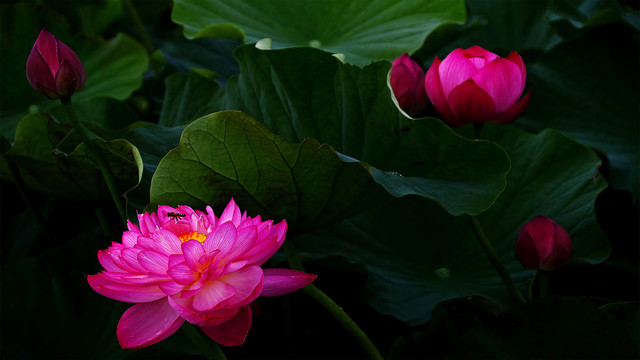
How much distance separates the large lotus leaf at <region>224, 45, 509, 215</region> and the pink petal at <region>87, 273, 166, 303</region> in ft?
1.20

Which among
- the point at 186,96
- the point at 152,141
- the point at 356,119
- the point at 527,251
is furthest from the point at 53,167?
the point at 527,251

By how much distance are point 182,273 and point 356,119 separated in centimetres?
41

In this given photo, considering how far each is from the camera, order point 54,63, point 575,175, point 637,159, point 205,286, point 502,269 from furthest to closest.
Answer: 1. point 637,159
2. point 575,175
3. point 502,269
4. point 54,63
5. point 205,286

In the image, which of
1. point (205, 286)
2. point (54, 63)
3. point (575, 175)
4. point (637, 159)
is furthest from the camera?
point (637, 159)

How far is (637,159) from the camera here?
43.4 inches

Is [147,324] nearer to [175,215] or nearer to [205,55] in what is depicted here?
[175,215]

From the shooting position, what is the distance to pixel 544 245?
0.77 m

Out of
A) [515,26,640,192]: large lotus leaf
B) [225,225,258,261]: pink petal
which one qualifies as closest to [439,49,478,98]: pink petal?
[225,225,258,261]: pink petal

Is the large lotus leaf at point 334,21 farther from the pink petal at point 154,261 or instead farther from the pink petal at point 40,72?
the pink petal at point 154,261

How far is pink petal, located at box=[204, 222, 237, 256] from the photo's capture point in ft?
1.60

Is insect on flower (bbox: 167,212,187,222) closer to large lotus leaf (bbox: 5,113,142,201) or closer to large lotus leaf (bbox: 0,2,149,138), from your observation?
large lotus leaf (bbox: 5,113,142,201)

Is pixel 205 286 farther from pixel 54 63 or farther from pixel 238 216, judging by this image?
pixel 54 63

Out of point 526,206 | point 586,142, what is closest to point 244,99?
point 526,206

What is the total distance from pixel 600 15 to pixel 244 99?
70 centimetres
